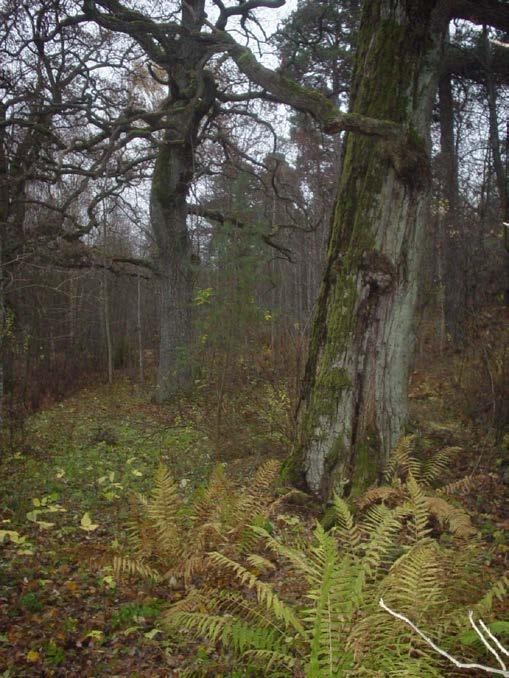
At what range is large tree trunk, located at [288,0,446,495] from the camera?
4809 mm

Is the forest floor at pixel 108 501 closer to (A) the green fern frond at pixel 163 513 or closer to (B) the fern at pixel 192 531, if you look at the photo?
(B) the fern at pixel 192 531

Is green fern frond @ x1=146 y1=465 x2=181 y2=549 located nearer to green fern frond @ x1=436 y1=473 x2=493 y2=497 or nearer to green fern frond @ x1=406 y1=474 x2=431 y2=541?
green fern frond @ x1=406 y1=474 x2=431 y2=541

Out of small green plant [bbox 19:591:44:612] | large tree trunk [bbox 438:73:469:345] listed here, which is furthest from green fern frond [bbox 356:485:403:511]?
large tree trunk [bbox 438:73:469:345]

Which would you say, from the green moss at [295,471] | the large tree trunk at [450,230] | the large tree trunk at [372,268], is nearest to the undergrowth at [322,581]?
the green moss at [295,471]

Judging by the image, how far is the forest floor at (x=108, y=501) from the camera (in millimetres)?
3137

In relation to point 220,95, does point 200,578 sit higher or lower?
lower

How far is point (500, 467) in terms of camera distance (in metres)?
5.72

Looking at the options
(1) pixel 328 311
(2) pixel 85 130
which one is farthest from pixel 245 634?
(2) pixel 85 130

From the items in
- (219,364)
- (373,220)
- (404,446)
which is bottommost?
(404,446)

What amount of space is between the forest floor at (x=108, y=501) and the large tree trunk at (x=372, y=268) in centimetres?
135

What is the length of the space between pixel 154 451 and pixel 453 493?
14.4 feet

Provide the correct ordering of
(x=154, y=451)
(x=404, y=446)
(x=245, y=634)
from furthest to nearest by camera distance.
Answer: (x=154, y=451) → (x=404, y=446) → (x=245, y=634)

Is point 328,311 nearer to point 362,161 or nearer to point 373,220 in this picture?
point 373,220

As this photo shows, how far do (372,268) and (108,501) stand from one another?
3.80 metres
